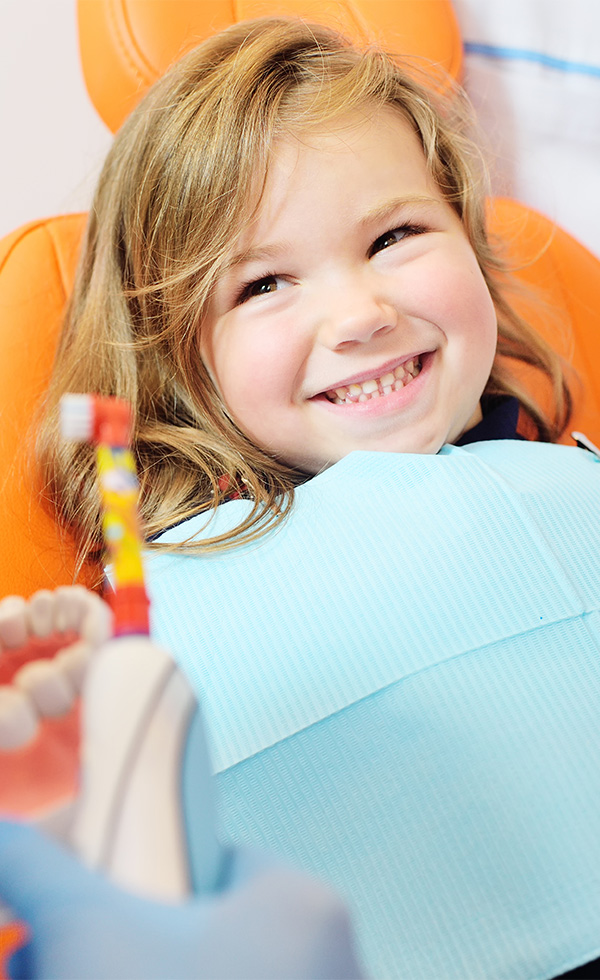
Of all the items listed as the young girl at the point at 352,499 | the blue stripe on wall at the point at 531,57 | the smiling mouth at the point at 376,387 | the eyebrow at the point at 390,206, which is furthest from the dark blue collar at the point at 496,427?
the blue stripe on wall at the point at 531,57

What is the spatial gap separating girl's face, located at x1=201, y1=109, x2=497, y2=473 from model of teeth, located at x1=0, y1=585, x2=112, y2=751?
417mm

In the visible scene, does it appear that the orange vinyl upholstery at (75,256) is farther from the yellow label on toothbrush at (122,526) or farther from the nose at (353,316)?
the yellow label on toothbrush at (122,526)

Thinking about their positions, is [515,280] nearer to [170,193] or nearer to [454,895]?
[170,193]

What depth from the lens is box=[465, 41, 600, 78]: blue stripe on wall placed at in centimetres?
139

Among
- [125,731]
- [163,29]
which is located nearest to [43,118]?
[163,29]

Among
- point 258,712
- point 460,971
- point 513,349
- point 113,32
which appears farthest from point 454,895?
point 113,32

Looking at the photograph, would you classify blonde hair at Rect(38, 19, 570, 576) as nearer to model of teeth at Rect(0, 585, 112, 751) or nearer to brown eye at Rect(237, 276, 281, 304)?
brown eye at Rect(237, 276, 281, 304)

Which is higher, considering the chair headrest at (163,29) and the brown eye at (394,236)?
the chair headrest at (163,29)

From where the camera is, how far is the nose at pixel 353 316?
745mm

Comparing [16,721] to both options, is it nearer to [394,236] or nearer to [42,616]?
[42,616]

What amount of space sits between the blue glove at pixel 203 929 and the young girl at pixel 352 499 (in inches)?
9.9

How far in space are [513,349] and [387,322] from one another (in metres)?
0.45

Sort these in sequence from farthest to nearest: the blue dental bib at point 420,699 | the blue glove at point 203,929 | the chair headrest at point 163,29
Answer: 1. the chair headrest at point 163,29
2. the blue dental bib at point 420,699
3. the blue glove at point 203,929

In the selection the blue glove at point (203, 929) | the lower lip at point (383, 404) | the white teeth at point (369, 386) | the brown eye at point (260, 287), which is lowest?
the lower lip at point (383, 404)
